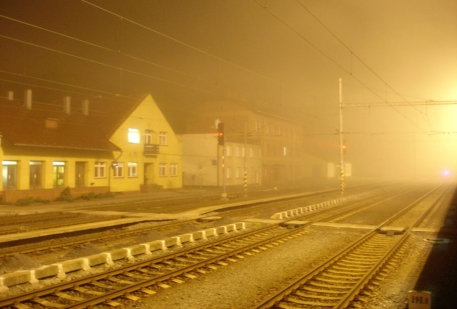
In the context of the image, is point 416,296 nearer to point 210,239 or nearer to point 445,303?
point 445,303

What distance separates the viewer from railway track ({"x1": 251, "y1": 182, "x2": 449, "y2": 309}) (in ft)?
28.4

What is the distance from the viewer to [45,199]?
33219 millimetres

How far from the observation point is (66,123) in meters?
39.8

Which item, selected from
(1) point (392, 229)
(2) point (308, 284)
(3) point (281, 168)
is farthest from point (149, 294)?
(3) point (281, 168)

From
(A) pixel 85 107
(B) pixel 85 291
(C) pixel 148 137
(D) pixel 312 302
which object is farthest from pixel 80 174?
(D) pixel 312 302

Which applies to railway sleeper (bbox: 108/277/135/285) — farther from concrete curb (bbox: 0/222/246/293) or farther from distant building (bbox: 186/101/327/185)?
distant building (bbox: 186/101/327/185)

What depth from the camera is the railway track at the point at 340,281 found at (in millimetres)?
8656

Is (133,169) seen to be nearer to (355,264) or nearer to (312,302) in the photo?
(355,264)

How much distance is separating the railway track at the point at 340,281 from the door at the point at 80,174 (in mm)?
27970

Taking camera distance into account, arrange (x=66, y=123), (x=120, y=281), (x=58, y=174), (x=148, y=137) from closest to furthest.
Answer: (x=120, y=281), (x=58, y=174), (x=66, y=123), (x=148, y=137)

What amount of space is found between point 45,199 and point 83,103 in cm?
1516

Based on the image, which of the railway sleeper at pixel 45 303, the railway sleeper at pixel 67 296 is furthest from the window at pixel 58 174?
the railway sleeper at pixel 45 303

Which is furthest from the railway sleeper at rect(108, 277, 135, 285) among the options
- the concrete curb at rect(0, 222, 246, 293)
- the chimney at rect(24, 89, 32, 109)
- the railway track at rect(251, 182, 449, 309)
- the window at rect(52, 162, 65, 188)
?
the chimney at rect(24, 89, 32, 109)

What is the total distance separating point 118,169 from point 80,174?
4.70 m
